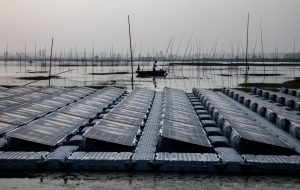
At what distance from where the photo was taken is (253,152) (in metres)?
26.8

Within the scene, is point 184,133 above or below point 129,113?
below

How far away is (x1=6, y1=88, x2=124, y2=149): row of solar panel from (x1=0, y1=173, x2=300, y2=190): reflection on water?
4103mm

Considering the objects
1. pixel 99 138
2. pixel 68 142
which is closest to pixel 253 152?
pixel 99 138

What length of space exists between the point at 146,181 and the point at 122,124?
959 cm

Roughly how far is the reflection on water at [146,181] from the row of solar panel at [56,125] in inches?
162

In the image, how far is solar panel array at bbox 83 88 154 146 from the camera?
89.9 ft

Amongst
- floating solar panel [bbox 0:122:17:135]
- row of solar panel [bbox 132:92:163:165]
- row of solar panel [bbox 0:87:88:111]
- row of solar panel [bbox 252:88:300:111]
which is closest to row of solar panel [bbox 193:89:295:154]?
row of solar panel [bbox 132:92:163:165]

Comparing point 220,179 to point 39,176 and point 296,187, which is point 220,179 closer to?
point 296,187

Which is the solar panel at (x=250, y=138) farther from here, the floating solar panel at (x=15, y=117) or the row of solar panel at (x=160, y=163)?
the floating solar panel at (x=15, y=117)

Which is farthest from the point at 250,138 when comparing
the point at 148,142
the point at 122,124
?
the point at 122,124

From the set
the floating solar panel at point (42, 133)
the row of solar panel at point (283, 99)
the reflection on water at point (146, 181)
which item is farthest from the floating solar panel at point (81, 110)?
the row of solar panel at point (283, 99)

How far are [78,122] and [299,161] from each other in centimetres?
1774

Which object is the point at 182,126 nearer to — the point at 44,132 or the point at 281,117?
the point at 281,117

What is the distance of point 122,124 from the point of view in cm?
3216
